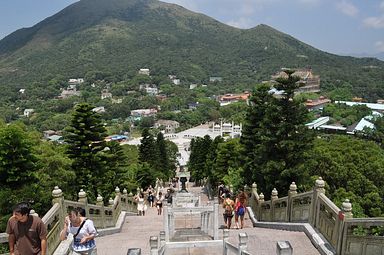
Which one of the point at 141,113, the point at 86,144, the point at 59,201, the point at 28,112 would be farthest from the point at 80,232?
the point at 28,112

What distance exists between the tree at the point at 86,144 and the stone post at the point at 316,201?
12224 millimetres

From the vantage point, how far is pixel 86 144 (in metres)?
19.0

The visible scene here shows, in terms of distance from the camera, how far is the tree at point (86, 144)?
61.4ft

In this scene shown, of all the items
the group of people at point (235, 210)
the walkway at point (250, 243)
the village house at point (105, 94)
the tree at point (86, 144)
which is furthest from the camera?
the village house at point (105, 94)

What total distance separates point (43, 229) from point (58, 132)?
333 feet

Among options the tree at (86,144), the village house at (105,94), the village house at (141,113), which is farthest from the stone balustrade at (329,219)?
the village house at (105,94)

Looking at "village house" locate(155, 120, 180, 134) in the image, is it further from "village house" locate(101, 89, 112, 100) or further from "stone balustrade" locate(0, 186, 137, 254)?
"stone balustrade" locate(0, 186, 137, 254)

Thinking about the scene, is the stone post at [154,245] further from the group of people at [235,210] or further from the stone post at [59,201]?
the group of people at [235,210]

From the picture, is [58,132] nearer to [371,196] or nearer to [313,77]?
[371,196]

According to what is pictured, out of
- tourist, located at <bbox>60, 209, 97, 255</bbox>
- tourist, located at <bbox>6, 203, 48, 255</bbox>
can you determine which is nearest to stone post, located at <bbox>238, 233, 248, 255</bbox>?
tourist, located at <bbox>60, 209, 97, 255</bbox>

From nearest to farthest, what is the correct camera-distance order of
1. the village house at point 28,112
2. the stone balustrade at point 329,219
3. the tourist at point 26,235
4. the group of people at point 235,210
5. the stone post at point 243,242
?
the tourist at point 26,235, the stone post at point 243,242, the stone balustrade at point 329,219, the group of people at point 235,210, the village house at point 28,112

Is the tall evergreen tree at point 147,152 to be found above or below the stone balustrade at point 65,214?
below

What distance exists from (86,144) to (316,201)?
42.2ft

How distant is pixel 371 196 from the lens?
22984mm
